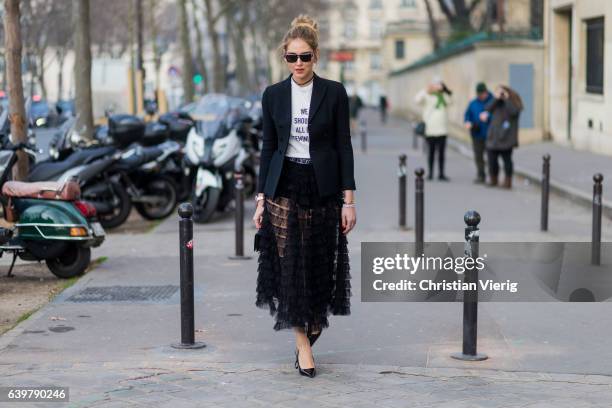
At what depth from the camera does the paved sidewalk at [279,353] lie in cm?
Result: 649

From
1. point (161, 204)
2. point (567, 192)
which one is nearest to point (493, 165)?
point (567, 192)

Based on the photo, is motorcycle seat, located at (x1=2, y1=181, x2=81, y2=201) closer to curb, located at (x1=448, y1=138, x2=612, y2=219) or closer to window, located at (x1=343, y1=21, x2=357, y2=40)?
curb, located at (x1=448, y1=138, x2=612, y2=219)

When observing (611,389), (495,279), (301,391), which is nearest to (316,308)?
(301,391)

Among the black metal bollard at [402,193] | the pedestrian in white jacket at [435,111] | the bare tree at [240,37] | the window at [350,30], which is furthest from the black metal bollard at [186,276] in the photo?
the window at [350,30]

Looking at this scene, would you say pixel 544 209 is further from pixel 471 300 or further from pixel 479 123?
pixel 471 300

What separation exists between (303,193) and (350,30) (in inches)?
5172

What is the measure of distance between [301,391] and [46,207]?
183 inches

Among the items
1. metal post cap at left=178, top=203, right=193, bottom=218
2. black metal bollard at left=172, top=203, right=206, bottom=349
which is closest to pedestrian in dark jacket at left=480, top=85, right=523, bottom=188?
black metal bollard at left=172, top=203, right=206, bottom=349

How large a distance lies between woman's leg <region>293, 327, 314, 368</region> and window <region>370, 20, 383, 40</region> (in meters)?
130

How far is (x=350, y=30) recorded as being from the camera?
13650 centimetres

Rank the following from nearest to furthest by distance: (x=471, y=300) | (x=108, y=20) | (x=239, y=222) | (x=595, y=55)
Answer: (x=471, y=300) < (x=239, y=222) < (x=595, y=55) < (x=108, y=20)

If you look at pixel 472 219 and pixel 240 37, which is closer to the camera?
pixel 472 219

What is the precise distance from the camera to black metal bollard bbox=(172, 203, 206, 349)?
7562 mm

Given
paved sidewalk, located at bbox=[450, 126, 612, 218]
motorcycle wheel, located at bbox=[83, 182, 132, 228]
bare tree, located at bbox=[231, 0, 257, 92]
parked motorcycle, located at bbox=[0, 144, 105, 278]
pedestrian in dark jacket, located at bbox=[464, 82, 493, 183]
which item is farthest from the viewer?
bare tree, located at bbox=[231, 0, 257, 92]
